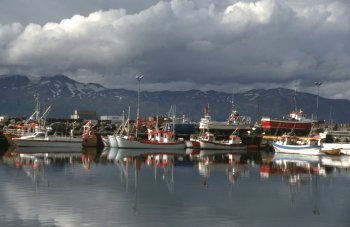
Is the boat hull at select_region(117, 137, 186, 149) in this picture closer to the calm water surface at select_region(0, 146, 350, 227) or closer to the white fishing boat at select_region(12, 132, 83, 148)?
the white fishing boat at select_region(12, 132, 83, 148)

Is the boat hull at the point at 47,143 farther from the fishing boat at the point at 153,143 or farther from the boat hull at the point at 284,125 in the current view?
the boat hull at the point at 284,125

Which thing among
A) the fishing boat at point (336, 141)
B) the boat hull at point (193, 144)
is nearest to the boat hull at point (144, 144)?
the boat hull at point (193, 144)

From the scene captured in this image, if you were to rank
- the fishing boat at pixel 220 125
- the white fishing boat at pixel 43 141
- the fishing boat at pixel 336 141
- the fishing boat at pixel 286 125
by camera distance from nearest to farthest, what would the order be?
1. the fishing boat at pixel 336 141
2. the white fishing boat at pixel 43 141
3. the fishing boat at pixel 220 125
4. the fishing boat at pixel 286 125

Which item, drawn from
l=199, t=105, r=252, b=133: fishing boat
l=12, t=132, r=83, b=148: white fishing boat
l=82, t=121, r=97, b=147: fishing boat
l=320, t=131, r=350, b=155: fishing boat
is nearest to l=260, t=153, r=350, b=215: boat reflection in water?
l=320, t=131, r=350, b=155: fishing boat

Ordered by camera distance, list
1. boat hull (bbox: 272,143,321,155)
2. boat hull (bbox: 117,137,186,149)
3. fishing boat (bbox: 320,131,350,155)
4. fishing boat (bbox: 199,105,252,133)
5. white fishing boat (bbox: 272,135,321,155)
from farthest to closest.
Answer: fishing boat (bbox: 199,105,252,133) → boat hull (bbox: 117,137,186,149) → fishing boat (bbox: 320,131,350,155) → white fishing boat (bbox: 272,135,321,155) → boat hull (bbox: 272,143,321,155)

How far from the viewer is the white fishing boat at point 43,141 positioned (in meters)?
94.7

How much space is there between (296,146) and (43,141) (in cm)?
4026

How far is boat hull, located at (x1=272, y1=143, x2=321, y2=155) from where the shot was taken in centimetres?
8894

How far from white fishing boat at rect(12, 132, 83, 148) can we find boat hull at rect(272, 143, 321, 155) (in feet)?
106

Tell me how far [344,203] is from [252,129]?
89.1 meters

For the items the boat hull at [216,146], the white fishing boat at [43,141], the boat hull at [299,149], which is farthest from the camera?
the boat hull at [216,146]

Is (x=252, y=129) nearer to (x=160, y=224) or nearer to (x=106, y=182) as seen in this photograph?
(x=106, y=182)

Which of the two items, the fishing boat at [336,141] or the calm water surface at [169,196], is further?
the fishing boat at [336,141]

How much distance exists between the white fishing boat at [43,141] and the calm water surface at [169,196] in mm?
34152
